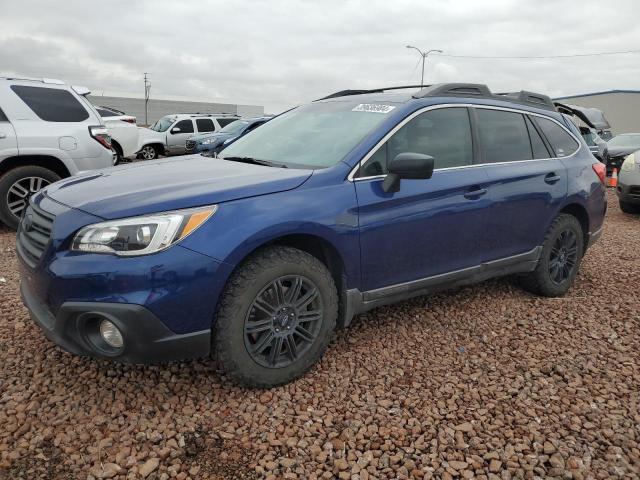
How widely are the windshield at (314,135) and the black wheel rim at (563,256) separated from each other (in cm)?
205

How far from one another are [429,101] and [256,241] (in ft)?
5.51

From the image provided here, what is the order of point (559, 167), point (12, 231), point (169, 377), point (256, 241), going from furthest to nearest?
point (12, 231) < point (559, 167) < point (169, 377) < point (256, 241)

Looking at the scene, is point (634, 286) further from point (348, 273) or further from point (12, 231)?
point (12, 231)

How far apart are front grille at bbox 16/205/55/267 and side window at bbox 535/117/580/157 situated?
12.1ft

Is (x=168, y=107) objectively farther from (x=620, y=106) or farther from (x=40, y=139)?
(x=40, y=139)

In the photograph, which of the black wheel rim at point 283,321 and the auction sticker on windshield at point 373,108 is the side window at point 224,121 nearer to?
the auction sticker on windshield at point 373,108

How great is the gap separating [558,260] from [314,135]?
7.99 ft

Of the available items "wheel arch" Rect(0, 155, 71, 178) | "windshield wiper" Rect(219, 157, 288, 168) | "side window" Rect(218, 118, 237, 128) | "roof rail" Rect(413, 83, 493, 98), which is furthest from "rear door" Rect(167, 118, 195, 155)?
"roof rail" Rect(413, 83, 493, 98)

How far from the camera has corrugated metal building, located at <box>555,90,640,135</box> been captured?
3906 centimetres

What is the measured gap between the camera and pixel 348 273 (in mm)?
2885

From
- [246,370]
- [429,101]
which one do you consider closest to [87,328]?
[246,370]

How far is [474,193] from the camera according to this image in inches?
135

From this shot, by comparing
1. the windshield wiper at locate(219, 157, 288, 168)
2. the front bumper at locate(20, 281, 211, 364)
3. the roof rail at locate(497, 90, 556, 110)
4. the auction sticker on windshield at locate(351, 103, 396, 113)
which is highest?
the roof rail at locate(497, 90, 556, 110)

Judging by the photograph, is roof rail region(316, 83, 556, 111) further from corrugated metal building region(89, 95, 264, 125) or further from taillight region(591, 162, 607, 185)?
corrugated metal building region(89, 95, 264, 125)
